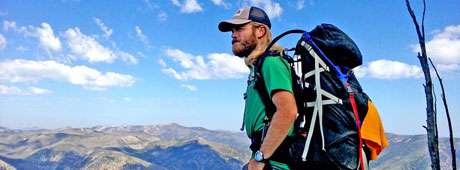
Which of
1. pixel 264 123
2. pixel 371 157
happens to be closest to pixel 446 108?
pixel 371 157

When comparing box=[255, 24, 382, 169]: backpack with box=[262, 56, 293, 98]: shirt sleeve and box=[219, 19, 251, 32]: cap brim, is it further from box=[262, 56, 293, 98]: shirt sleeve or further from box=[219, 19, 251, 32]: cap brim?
box=[219, 19, 251, 32]: cap brim

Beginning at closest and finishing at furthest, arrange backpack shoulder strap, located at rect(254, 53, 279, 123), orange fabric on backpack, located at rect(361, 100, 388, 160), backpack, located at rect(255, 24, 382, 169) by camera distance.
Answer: backpack, located at rect(255, 24, 382, 169)
orange fabric on backpack, located at rect(361, 100, 388, 160)
backpack shoulder strap, located at rect(254, 53, 279, 123)

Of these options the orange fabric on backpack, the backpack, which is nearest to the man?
the backpack

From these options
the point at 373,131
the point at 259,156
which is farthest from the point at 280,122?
the point at 373,131

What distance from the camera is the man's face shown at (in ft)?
15.5

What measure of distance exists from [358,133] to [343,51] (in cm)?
84

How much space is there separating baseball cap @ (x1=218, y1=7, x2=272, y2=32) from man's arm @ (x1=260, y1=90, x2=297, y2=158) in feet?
3.67

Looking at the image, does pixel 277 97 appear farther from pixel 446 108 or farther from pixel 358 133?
pixel 446 108

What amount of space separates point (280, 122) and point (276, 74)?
50 centimetres

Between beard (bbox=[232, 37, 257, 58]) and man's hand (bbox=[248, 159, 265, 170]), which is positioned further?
beard (bbox=[232, 37, 257, 58])

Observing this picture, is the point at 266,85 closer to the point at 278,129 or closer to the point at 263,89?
the point at 263,89

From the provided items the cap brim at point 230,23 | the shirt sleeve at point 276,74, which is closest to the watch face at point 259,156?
the shirt sleeve at point 276,74

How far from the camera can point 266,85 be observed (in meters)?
4.29

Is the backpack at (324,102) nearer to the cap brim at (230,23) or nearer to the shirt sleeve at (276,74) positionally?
the shirt sleeve at (276,74)
